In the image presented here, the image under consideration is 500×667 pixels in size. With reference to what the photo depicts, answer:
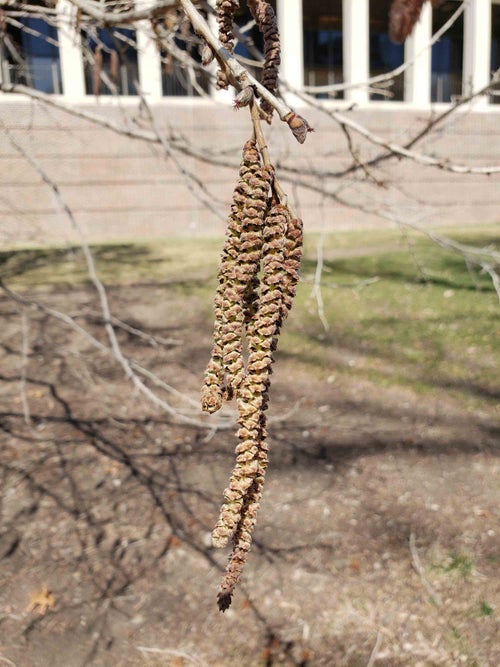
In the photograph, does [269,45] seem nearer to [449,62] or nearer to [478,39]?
[478,39]

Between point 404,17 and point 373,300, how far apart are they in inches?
276

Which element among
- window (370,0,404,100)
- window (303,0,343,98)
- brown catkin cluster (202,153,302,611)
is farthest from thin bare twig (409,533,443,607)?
window (370,0,404,100)

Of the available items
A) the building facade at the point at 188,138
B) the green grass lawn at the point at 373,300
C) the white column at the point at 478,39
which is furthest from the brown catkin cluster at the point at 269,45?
the white column at the point at 478,39

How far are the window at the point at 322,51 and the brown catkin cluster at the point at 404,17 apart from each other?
1727cm

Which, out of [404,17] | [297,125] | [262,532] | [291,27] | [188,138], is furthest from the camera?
[291,27]

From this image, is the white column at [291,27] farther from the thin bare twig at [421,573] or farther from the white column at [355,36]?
the thin bare twig at [421,573]

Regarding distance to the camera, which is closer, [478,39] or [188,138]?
[188,138]

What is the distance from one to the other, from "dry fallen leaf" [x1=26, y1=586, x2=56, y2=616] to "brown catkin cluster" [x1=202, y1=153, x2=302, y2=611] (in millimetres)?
2913

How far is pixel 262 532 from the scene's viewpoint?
156 inches

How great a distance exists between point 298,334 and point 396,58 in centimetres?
1329

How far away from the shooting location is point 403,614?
329 cm

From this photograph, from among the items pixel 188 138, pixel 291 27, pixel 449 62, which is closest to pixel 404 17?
pixel 188 138

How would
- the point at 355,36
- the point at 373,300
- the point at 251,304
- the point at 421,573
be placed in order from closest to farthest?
the point at 251,304
the point at 421,573
the point at 373,300
the point at 355,36

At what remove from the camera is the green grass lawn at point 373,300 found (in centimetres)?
633
